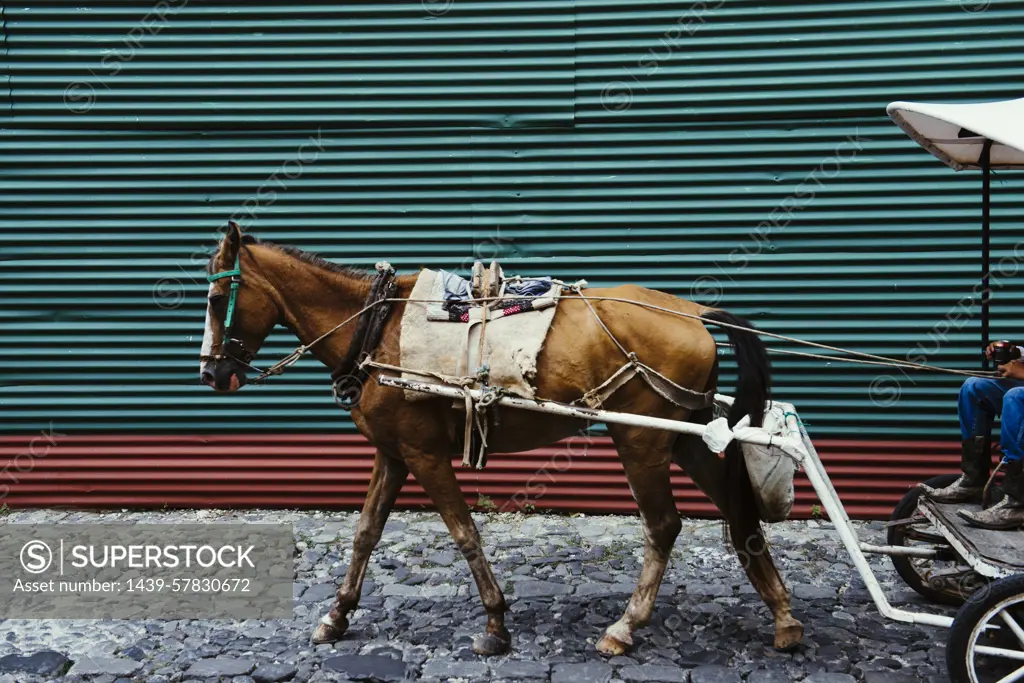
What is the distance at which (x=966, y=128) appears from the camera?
381 cm

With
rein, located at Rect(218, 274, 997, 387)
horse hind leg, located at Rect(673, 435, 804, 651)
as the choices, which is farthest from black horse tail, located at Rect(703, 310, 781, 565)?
rein, located at Rect(218, 274, 997, 387)

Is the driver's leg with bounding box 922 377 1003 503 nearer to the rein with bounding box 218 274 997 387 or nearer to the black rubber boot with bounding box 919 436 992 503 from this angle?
the black rubber boot with bounding box 919 436 992 503

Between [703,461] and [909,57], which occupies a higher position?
[909,57]

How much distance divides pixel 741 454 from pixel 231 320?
9.10 feet

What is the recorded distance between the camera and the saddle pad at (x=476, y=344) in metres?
4.06

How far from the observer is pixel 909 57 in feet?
20.4

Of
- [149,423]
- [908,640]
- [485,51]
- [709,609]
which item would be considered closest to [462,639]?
[709,609]

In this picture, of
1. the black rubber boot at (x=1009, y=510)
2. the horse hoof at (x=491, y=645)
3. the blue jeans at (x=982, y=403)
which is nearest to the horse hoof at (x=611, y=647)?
the horse hoof at (x=491, y=645)

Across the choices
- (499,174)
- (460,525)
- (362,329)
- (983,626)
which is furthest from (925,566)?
(499,174)

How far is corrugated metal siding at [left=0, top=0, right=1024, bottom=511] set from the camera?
624 centimetres

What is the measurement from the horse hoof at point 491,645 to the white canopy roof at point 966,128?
134 inches

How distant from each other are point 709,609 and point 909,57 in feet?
14.8

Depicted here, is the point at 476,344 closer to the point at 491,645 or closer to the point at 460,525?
the point at 460,525

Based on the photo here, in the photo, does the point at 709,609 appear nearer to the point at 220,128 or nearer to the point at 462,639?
the point at 462,639
